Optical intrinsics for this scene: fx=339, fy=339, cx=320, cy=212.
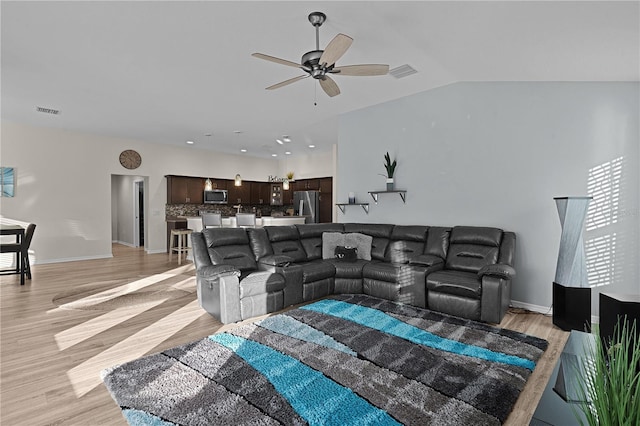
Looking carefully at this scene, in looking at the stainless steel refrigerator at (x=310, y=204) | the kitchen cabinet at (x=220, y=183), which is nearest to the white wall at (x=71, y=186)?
the kitchen cabinet at (x=220, y=183)

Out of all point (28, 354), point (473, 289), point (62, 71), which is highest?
point (62, 71)

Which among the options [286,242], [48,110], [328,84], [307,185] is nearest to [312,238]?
[286,242]

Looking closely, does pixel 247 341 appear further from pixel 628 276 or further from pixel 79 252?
pixel 79 252

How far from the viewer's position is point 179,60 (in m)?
3.81

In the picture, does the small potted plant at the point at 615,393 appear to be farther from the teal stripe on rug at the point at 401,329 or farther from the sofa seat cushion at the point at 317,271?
the sofa seat cushion at the point at 317,271

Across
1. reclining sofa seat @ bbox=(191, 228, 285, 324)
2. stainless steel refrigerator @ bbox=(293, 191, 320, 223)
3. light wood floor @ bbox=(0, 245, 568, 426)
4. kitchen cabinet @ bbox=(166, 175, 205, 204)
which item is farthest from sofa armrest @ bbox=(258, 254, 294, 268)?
kitchen cabinet @ bbox=(166, 175, 205, 204)

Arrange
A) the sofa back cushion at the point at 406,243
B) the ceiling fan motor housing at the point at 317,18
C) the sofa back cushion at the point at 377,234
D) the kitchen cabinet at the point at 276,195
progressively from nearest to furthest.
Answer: the ceiling fan motor housing at the point at 317,18, the sofa back cushion at the point at 406,243, the sofa back cushion at the point at 377,234, the kitchen cabinet at the point at 276,195

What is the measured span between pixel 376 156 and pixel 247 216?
3311mm

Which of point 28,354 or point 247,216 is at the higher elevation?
point 247,216

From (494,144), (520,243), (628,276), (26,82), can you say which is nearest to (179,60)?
(26,82)

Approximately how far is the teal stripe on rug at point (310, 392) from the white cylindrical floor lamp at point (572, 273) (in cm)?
263

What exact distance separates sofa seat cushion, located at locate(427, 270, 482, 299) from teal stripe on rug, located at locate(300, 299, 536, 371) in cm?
66

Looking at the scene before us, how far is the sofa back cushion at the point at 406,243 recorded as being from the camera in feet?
15.6

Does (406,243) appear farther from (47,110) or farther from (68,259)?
(68,259)
